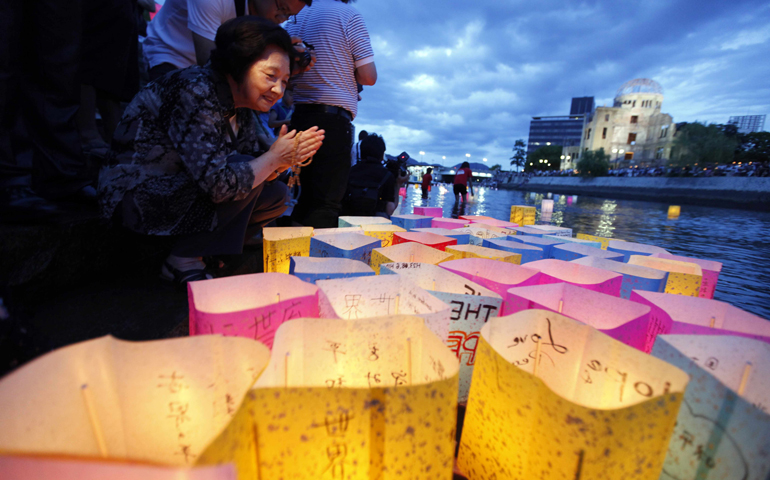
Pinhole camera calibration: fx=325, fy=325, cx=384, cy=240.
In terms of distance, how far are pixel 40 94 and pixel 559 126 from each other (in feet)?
277

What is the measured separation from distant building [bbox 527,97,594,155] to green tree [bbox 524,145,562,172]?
2417 cm

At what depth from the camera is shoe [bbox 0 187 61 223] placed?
1082 mm

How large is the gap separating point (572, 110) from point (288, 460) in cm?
9642

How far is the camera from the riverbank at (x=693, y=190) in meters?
11.2

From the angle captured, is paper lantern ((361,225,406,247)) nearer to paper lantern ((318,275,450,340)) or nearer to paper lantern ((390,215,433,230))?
paper lantern ((390,215,433,230))

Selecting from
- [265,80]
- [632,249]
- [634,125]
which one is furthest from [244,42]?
[634,125]

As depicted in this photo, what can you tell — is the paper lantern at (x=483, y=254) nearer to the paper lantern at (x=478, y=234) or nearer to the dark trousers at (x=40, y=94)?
the paper lantern at (x=478, y=234)

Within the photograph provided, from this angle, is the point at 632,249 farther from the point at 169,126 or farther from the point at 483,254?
the point at 169,126

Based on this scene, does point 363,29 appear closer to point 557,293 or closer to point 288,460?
point 557,293

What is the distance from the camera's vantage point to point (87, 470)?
248mm

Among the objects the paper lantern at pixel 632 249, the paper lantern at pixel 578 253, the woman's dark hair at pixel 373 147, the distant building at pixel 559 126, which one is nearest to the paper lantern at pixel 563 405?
the paper lantern at pixel 578 253

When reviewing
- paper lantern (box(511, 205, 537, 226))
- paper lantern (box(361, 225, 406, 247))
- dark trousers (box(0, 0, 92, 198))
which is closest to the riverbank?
paper lantern (box(511, 205, 537, 226))

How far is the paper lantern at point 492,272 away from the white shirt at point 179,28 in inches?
58.4

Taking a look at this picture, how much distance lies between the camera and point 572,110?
79062 mm
